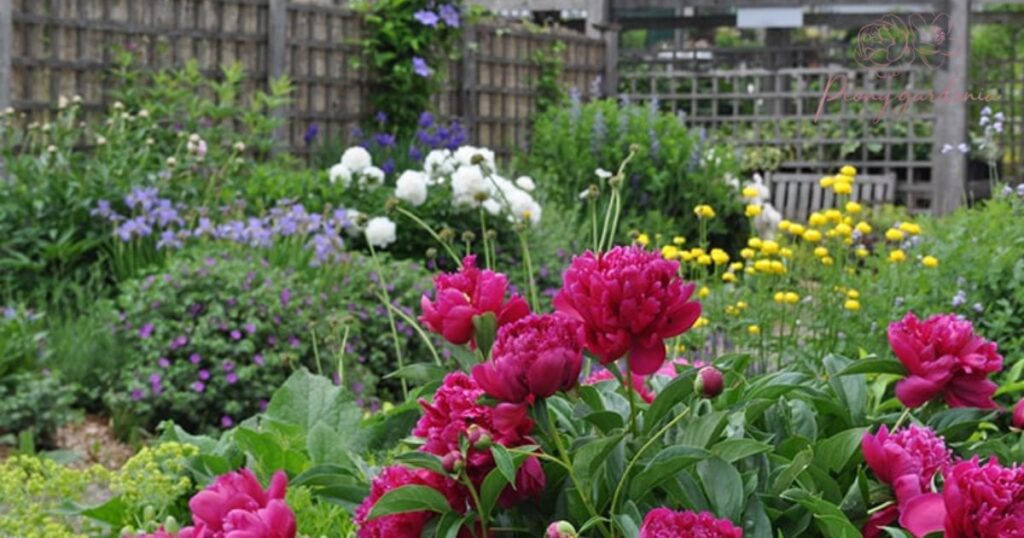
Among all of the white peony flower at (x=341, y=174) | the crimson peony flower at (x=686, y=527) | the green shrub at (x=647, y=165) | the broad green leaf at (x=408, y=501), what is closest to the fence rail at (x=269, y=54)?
the green shrub at (x=647, y=165)

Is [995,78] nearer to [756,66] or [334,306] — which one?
[756,66]

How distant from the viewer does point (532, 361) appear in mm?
1396

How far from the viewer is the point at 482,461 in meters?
1.48

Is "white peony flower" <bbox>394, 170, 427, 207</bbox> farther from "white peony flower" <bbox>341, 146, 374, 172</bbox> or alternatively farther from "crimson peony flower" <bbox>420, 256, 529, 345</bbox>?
"crimson peony flower" <bbox>420, 256, 529, 345</bbox>

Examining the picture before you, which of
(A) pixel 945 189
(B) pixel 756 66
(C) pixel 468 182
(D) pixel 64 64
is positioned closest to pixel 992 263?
(C) pixel 468 182

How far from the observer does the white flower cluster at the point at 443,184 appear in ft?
23.1

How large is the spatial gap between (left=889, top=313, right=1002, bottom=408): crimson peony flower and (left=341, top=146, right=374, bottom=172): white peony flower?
638 centimetres

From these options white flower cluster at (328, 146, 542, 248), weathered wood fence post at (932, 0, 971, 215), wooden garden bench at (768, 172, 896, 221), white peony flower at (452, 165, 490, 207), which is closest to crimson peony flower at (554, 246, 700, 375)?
white flower cluster at (328, 146, 542, 248)

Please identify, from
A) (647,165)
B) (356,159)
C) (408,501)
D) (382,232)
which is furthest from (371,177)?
(408,501)

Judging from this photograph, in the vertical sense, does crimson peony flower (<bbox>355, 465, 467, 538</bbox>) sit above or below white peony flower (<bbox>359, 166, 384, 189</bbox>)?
below

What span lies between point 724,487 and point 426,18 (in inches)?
352

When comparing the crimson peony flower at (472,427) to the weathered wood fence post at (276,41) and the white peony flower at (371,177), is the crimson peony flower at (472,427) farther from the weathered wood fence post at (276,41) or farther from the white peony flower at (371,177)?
the weathered wood fence post at (276,41)

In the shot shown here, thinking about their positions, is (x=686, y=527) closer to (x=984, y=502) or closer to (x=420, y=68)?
(x=984, y=502)

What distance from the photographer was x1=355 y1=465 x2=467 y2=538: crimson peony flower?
4.95ft
